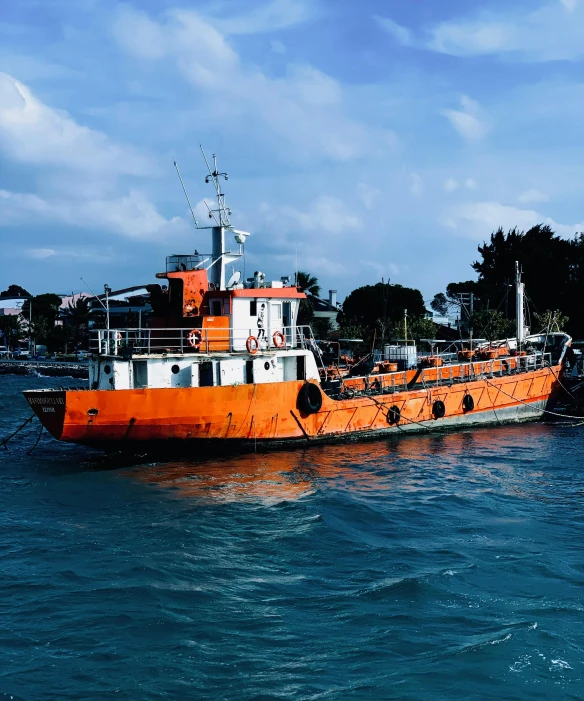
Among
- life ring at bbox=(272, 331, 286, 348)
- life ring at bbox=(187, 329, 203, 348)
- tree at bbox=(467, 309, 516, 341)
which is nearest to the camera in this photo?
life ring at bbox=(187, 329, 203, 348)

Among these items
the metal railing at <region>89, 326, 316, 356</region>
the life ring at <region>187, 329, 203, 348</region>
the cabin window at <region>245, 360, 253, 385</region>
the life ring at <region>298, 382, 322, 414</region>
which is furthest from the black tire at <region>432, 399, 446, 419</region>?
the life ring at <region>187, 329, 203, 348</region>

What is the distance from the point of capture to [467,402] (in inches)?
1058

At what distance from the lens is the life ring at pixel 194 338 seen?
20891 mm

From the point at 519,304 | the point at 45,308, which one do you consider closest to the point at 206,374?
the point at 519,304

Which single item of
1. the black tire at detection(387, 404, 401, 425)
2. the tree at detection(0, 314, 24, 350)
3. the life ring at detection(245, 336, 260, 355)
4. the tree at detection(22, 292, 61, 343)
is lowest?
the black tire at detection(387, 404, 401, 425)

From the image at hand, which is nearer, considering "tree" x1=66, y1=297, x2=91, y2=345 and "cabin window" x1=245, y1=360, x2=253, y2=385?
"cabin window" x1=245, y1=360, x2=253, y2=385

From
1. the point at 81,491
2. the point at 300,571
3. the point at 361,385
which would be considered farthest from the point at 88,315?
the point at 300,571

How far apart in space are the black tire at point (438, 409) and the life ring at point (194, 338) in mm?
9031

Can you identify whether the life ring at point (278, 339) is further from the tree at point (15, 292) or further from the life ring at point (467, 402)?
the tree at point (15, 292)

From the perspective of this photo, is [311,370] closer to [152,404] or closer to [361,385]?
[361,385]

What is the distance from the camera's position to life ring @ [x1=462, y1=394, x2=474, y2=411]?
2681 centimetres

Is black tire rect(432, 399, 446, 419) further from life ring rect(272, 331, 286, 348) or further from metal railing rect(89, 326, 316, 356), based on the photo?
life ring rect(272, 331, 286, 348)

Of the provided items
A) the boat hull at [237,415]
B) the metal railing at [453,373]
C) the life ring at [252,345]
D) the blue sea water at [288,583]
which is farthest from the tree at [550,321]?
the blue sea water at [288,583]

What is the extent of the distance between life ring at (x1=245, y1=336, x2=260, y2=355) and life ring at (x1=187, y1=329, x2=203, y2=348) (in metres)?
1.36
